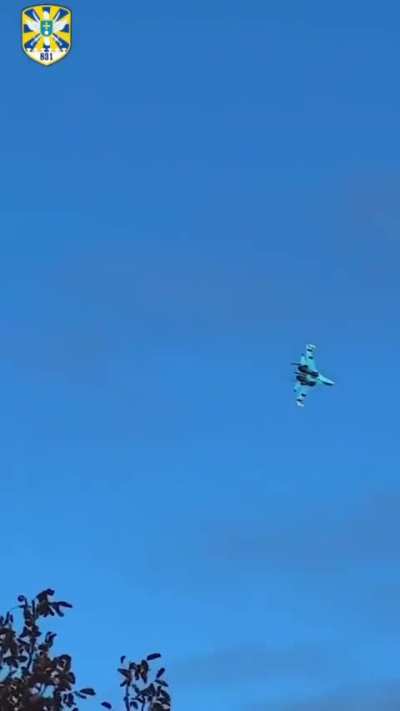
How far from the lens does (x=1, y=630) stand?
39062 mm

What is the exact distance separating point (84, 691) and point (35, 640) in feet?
10.3

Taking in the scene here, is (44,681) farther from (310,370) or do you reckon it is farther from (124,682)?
(310,370)

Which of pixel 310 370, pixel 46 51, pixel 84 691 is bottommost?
pixel 84 691

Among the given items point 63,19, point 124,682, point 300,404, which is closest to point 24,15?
point 63,19

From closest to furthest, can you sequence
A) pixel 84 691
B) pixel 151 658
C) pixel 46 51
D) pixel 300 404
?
pixel 84 691
pixel 151 658
pixel 46 51
pixel 300 404

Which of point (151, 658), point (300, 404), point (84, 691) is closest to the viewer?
point (84, 691)

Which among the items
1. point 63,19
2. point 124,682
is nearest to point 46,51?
point 63,19

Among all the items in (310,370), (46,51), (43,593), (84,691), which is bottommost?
(84,691)

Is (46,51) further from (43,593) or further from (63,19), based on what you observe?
(43,593)

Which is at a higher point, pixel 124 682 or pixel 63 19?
pixel 63 19

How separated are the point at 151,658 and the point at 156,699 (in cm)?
227

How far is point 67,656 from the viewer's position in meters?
37.6

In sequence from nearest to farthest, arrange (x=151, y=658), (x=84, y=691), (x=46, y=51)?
(x=84, y=691) → (x=151, y=658) → (x=46, y=51)

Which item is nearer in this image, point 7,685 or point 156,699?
point 7,685
